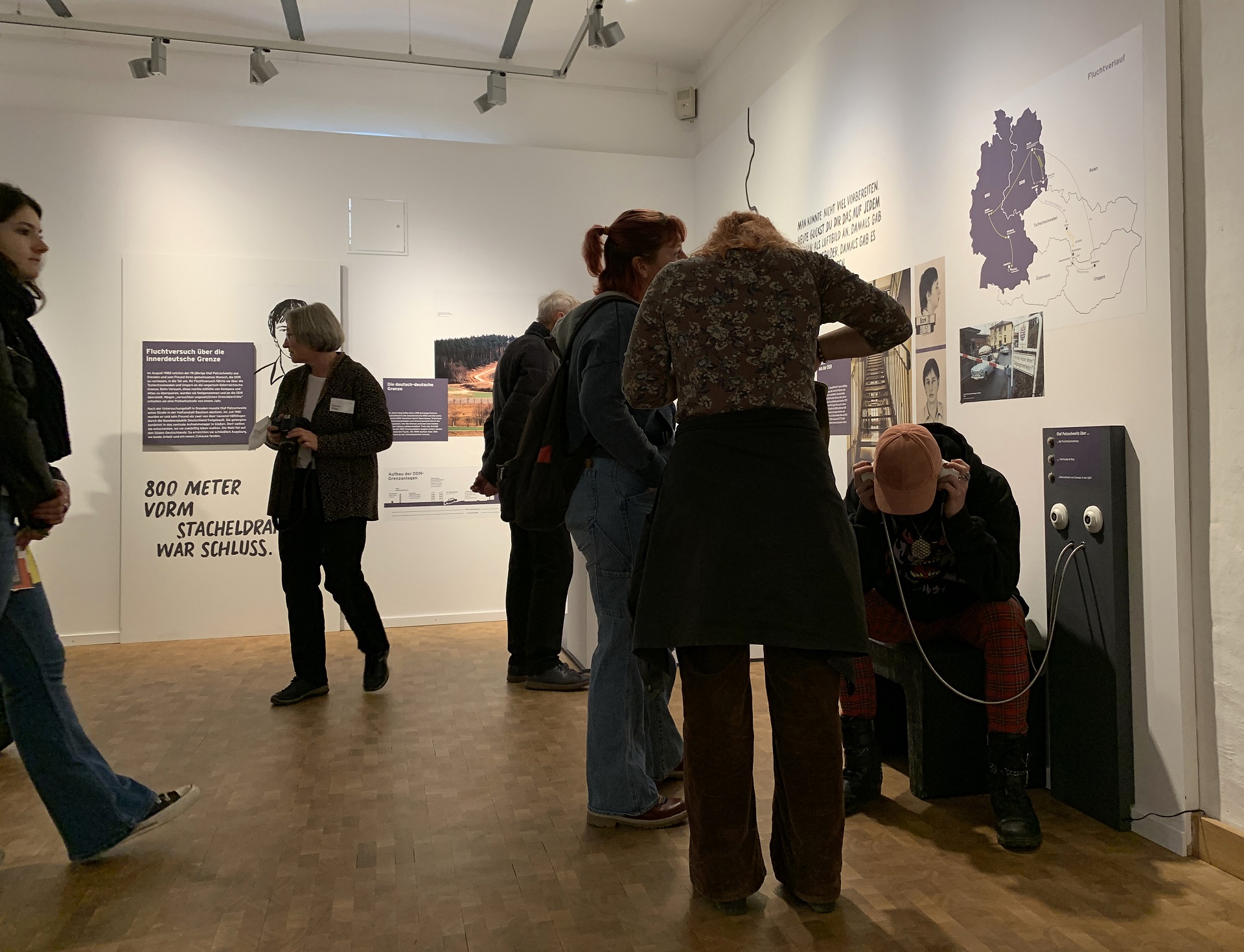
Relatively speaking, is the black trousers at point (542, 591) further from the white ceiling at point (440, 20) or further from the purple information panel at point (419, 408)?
the white ceiling at point (440, 20)


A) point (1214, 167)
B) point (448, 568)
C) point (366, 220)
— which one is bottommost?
point (448, 568)

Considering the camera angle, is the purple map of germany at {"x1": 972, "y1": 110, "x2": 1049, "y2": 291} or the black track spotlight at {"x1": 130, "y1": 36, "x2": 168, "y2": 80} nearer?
the purple map of germany at {"x1": 972, "y1": 110, "x2": 1049, "y2": 291}

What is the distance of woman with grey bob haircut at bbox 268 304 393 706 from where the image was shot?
11.9 feet

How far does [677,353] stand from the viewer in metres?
1.84

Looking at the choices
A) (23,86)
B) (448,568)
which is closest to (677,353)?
(448,568)

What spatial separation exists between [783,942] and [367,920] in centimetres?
80

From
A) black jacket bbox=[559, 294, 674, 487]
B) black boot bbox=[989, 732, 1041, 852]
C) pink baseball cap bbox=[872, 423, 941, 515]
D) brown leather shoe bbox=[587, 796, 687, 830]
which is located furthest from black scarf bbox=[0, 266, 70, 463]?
black boot bbox=[989, 732, 1041, 852]

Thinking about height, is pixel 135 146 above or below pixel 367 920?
above

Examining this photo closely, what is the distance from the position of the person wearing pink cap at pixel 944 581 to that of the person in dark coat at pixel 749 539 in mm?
546

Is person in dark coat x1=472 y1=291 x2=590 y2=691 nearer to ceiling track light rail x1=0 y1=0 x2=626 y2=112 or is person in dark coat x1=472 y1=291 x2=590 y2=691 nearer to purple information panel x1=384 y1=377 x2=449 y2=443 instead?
purple information panel x1=384 y1=377 x2=449 y2=443

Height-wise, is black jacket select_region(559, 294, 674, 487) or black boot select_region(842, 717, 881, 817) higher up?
black jacket select_region(559, 294, 674, 487)

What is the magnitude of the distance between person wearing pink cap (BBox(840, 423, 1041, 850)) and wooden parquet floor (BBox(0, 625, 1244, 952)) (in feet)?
0.42

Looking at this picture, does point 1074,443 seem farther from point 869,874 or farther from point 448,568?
point 448,568

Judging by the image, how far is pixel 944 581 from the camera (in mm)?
2531
